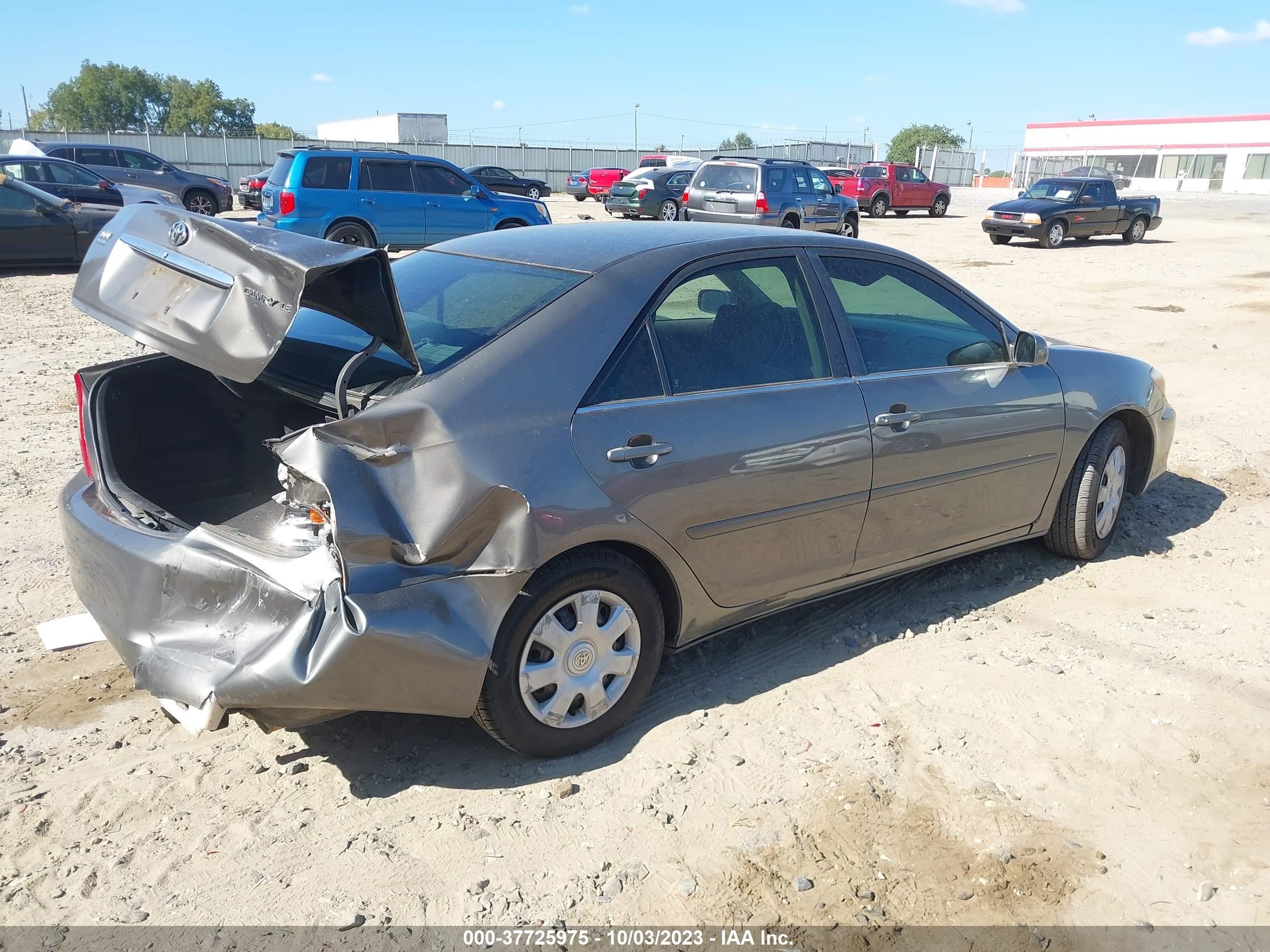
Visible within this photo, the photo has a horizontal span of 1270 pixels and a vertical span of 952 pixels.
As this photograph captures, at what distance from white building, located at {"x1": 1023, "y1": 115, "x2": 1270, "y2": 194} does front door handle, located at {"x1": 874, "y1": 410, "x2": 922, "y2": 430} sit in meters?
59.3

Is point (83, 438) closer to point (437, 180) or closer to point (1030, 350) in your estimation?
point (1030, 350)

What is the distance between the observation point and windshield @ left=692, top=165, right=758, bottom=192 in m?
20.5

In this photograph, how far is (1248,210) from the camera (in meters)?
43.6

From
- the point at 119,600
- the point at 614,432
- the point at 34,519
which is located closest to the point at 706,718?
the point at 614,432

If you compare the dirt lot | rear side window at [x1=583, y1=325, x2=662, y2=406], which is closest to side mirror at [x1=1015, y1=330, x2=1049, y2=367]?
the dirt lot

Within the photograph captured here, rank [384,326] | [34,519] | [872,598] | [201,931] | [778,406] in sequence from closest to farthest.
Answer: [201,931] < [384,326] < [778,406] < [872,598] < [34,519]

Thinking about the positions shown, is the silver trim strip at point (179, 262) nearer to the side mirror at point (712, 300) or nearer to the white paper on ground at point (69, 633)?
the white paper on ground at point (69, 633)

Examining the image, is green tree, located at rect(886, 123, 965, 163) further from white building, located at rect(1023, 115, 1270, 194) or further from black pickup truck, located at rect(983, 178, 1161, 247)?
black pickup truck, located at rect(983, 178, 1161, 247)

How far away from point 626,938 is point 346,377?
5.78 feet

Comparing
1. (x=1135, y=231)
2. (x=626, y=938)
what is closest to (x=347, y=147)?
(x=1135, y=231)

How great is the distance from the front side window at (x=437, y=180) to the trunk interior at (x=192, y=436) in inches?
545

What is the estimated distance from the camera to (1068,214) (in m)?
24.0

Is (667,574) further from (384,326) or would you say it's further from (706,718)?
(384,326)

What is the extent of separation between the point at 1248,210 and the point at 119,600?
5047 cm
